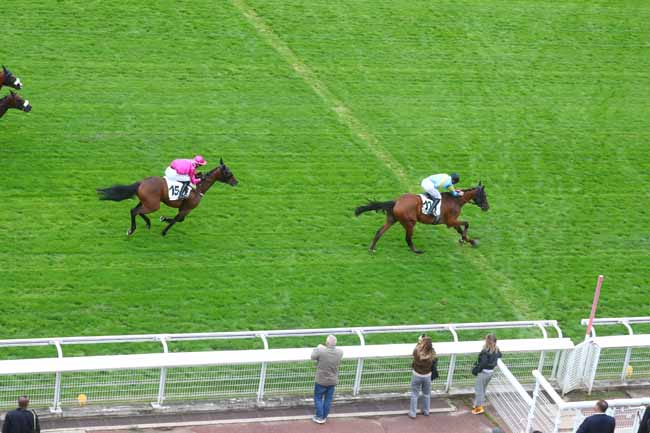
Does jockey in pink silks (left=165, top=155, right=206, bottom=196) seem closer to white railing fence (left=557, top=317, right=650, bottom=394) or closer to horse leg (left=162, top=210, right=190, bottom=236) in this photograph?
horse leg (left=162, top=210, right=190, bottom=236)

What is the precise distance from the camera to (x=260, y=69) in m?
22.1

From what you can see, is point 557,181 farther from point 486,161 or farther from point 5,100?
point 5,100

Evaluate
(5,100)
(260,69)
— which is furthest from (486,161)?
(5,100)

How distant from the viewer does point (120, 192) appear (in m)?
16.0

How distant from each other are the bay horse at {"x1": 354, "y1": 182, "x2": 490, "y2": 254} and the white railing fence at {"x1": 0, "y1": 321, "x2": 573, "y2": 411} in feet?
10.6

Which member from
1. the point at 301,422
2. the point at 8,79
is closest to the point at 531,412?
the point at 301,422

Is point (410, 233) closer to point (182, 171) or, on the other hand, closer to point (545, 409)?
point (182, 171)

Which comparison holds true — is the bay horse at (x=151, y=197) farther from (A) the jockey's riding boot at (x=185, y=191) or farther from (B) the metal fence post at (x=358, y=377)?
(B) the metal fence post at (x=358, y=377)

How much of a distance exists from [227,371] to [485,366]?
3.03 meters

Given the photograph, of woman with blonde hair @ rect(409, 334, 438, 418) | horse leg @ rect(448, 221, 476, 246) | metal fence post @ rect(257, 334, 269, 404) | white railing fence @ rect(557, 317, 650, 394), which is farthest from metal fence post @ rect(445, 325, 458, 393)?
horse leg @ rect(448, 221, 476, 246)

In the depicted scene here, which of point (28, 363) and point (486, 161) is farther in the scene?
point (486, 161)

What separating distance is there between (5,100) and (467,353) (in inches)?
371

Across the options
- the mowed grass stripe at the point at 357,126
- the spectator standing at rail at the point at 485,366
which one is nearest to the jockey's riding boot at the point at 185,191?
the mowed grass stripe at the point at 357,126

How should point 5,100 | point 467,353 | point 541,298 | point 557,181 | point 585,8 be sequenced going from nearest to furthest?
point 467,353 → point 541,298 → point 5,100 → point 557,181 → point 585,8
